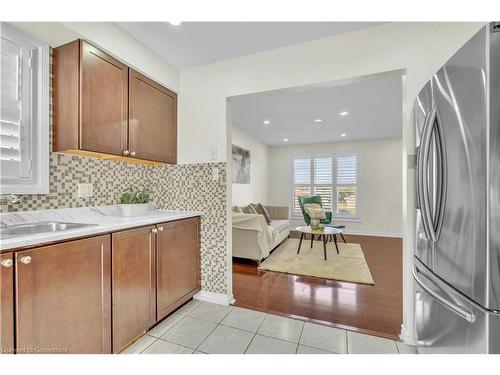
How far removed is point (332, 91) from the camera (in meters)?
2.96

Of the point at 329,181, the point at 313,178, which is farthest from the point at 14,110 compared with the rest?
the point at 329,181

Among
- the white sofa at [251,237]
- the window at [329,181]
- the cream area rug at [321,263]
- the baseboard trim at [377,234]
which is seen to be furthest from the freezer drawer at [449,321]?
the window at [329,181]

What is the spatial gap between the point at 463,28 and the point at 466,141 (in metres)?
1.19

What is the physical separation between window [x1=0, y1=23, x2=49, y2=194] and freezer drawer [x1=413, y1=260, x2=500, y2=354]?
2.42 m

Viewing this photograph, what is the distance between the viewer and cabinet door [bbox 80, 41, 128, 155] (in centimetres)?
158

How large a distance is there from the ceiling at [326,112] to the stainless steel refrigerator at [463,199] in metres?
1.29

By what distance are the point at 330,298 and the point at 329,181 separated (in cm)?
415

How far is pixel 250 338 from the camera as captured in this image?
5.57ft

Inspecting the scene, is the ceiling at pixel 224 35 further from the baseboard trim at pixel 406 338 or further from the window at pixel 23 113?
the baseboard trim at pixel 406 338

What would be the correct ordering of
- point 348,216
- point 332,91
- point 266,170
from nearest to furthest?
point 332,91 → point 348,216 → point 266,170

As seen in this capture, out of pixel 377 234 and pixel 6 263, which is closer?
pixel 6 263

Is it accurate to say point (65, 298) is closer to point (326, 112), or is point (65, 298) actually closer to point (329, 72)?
point (329, 72)
